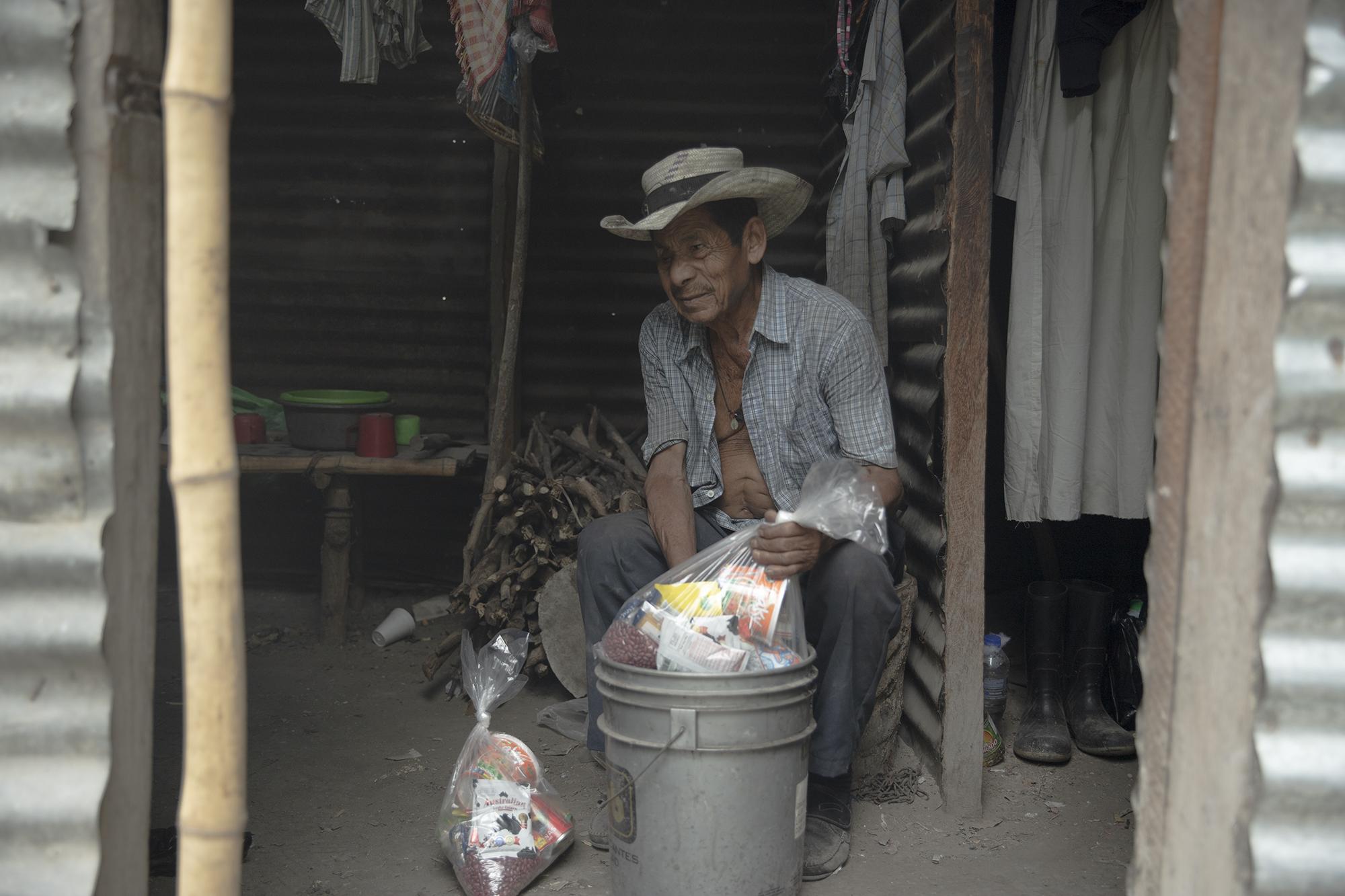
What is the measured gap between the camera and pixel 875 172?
3.79 m

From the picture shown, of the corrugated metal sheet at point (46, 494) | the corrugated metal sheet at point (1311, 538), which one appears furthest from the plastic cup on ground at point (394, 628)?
the corrugated metal sheet at point (1311, 538)

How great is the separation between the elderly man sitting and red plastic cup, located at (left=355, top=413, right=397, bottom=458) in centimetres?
169

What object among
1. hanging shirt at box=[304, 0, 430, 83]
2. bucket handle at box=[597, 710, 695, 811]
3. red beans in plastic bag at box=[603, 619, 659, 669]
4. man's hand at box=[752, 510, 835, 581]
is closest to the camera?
bucket handle at box=[597, 710, 695, 811]

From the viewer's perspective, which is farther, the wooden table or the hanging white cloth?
the wooden table

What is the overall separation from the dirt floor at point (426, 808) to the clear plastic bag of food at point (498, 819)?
0.11 m

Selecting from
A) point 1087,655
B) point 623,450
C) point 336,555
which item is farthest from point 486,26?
point 1087,655

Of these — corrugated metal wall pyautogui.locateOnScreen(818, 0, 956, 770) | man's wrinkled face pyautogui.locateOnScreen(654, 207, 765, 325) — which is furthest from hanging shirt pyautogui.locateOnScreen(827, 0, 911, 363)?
man's wrinkled face pyautogui.locateOnScreen(654, 207, 765, 325)

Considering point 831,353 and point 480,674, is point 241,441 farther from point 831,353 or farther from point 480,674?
point 831,353

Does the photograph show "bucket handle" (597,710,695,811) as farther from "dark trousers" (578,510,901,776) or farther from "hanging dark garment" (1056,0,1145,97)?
"hanging dark garment" (1056,0,1145,97)

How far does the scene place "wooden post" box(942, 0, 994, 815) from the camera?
124 inches

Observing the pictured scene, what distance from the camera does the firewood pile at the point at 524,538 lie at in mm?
4398

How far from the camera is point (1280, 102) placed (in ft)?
5.36

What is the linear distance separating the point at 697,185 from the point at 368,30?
1.72m

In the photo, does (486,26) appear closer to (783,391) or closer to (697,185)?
(697,185)
